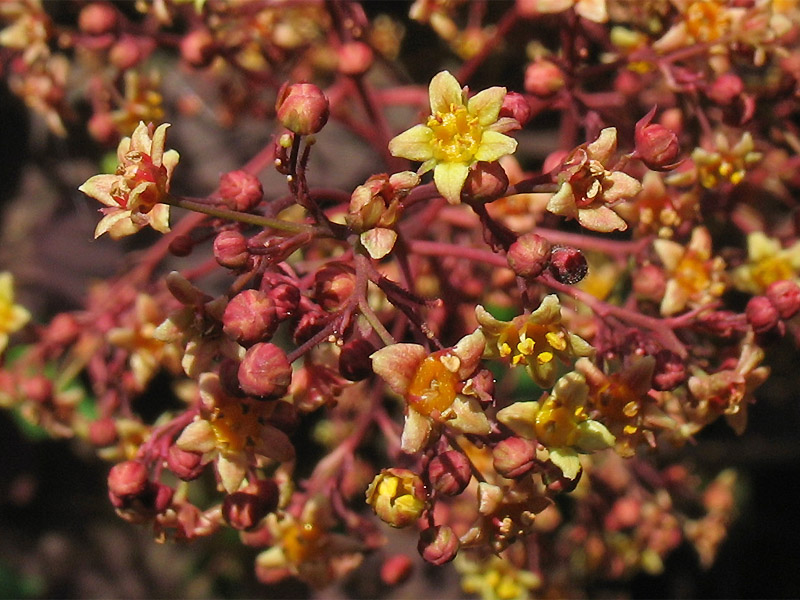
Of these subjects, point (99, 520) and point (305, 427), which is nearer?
point (305, 427)

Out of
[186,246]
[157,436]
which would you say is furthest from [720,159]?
[157,436]

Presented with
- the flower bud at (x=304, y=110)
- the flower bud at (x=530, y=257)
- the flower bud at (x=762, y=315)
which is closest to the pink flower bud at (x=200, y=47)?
the flower bud at (x=304, y=110)

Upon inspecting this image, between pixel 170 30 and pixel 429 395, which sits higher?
pixel 429 395

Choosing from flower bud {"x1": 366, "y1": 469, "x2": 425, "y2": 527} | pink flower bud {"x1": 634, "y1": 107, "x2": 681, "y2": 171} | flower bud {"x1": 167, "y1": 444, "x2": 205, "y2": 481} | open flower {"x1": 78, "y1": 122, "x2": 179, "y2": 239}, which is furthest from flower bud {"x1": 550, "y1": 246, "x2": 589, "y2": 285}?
flower bud {"x1": 167, "y1": 444, "x2": 205, "y2": 481}

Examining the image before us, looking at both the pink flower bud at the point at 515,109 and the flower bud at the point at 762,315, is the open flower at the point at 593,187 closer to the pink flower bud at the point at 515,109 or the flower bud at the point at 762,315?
the pink flower bud at the point at 515,109

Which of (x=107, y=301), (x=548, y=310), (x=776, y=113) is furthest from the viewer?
(x=107, y=301)

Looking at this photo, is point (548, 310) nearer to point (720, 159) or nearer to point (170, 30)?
point (720, 159)
